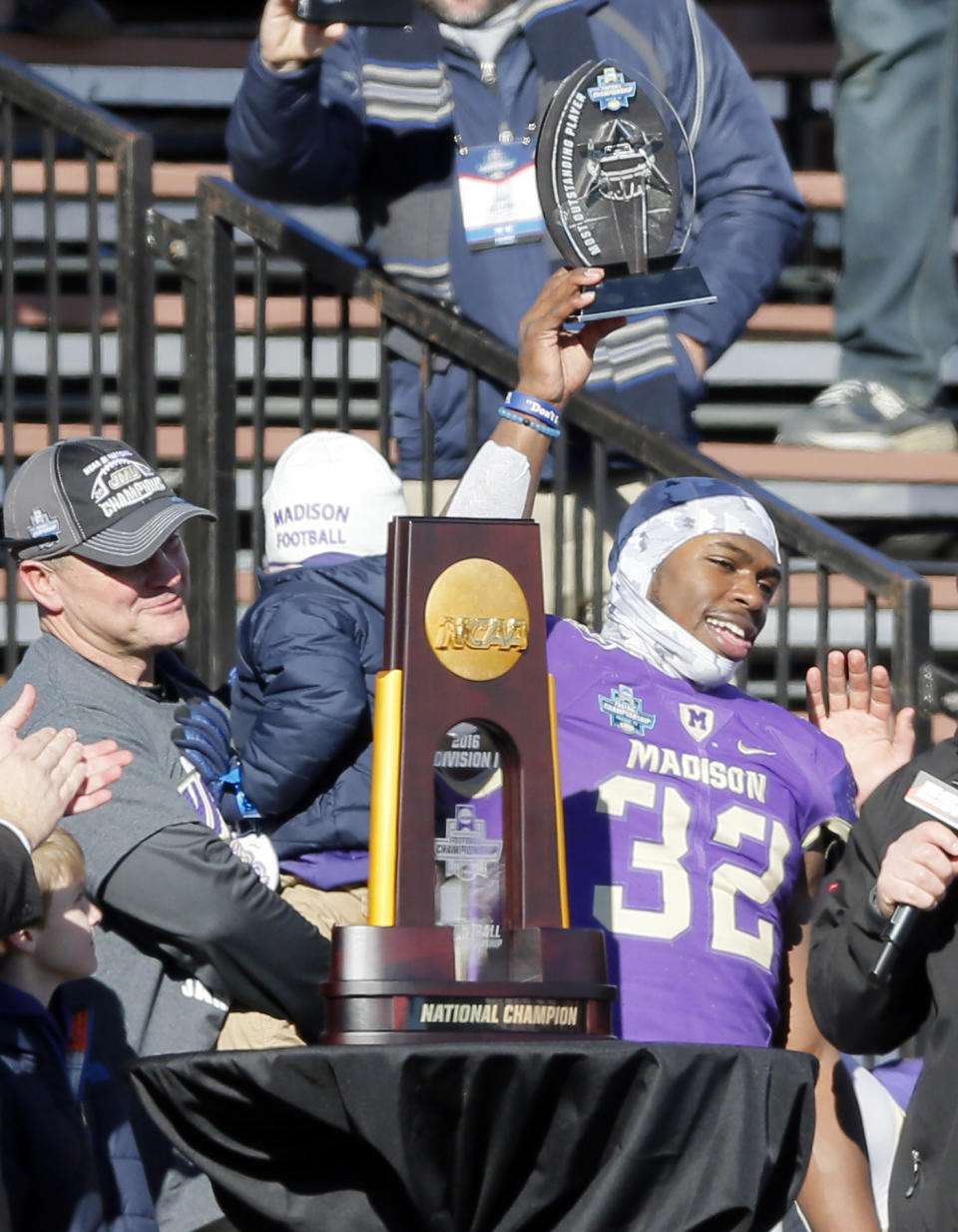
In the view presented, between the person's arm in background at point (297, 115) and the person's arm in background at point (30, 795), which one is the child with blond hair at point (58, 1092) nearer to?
the person's arm in background at point (30, 795)

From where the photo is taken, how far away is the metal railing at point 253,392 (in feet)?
15.4

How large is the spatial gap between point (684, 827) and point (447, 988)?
0.98 metres

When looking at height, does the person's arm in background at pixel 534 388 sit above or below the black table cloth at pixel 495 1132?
Answer: above

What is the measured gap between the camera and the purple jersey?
329 centimetres

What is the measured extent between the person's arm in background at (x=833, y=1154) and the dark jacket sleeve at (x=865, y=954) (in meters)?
0.54

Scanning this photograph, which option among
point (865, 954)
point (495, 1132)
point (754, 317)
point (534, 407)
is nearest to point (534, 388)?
point (534, 407)

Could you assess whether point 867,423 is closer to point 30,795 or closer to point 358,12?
point 358,12

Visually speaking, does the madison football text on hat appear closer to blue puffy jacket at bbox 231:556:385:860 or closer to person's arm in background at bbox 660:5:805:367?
blue puffy jacket at bbox 231:556:385:860

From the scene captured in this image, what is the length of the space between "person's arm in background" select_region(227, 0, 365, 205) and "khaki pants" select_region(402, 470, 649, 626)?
2.44ft

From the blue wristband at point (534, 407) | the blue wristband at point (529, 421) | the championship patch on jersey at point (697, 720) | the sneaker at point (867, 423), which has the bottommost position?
the championship patch on jersey at point (697, 720)

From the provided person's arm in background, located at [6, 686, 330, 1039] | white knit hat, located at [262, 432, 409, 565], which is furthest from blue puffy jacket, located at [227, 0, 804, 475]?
person's arm in background, located at [6, 686, 330, 1039]

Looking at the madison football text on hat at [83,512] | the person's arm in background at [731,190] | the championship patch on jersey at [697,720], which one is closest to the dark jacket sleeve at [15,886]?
the madison football text on hat at [83,512]

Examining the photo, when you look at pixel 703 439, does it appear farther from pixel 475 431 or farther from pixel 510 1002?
pixel 510 1002

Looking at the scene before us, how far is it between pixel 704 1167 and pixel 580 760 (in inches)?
43.1
